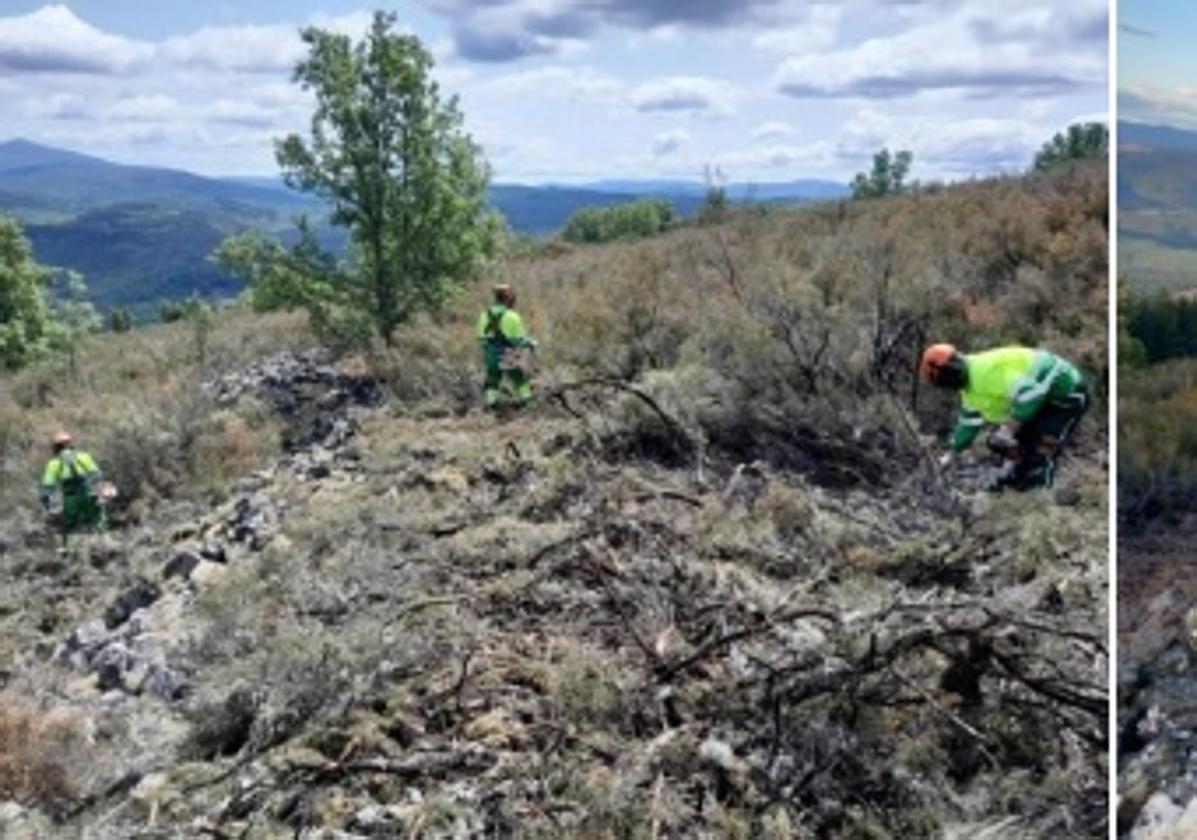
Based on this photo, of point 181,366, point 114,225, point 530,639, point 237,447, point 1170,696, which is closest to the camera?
point 1170,696

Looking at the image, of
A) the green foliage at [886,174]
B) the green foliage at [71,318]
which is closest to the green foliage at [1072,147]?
the green foliage at [886,174]

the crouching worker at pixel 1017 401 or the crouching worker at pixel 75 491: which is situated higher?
the crouching worker at pixel 1017 401

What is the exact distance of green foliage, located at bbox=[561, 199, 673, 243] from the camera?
3408cm

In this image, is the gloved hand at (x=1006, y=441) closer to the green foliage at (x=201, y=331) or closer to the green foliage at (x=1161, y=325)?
the green foliage at (x=1161, y=325)

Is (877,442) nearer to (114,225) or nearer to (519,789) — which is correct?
(519,789)

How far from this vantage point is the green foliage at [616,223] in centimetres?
3408

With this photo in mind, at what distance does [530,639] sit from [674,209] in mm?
36142

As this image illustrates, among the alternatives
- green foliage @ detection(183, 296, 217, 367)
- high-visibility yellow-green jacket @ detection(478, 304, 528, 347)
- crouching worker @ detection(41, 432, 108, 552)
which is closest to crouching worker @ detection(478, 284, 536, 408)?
high-visibility yellow-green jacket @ detection(478, 304, 528, 347)

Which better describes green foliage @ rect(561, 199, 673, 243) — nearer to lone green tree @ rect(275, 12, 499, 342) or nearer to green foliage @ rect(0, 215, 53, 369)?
green foliage @ rect(0, 215, 53, 369)

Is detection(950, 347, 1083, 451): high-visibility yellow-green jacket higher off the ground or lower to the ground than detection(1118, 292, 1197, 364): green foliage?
lower

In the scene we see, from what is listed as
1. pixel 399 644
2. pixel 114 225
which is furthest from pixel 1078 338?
pixel 114 225

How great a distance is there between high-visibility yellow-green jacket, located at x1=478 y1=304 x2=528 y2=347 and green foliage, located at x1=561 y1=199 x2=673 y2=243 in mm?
21577

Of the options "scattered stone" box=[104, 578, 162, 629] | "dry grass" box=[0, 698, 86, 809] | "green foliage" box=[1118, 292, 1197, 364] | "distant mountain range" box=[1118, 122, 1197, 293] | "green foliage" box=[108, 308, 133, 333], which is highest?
"distant mountain range" box=[1118, 122, 1197, 293]

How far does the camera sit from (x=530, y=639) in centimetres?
576
